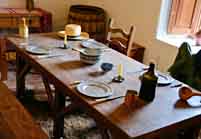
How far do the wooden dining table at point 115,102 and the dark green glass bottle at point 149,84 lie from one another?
0.04m

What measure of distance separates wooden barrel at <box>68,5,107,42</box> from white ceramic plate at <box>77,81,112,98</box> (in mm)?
1879

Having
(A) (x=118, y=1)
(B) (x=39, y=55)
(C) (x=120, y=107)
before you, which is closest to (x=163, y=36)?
(A) (x=118, y=1)

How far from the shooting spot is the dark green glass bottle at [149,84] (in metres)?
1.62

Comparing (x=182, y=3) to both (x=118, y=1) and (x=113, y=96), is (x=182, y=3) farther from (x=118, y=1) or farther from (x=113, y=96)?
(x=113, y=96)

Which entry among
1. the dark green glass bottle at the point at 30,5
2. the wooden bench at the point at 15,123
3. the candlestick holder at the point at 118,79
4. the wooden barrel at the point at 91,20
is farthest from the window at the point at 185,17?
the wooden bench at the point at 15,123

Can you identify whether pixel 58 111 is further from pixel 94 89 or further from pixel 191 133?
pixel 191 133

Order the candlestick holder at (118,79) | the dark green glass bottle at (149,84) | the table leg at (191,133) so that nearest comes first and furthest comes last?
1. the dark green glass bottle at (149,84)
2. the table leg at (191,133)
3. the candlestick holder at (118,79)

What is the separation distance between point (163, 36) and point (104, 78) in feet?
5.12

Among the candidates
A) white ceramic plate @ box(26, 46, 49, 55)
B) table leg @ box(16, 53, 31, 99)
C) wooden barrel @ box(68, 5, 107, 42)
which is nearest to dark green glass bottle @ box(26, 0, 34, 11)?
wooden barrel @ box(68, 5, 107, 42)

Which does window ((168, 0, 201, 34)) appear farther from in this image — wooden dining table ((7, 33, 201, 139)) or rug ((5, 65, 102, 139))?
rug ((5, 65, 102, 139))

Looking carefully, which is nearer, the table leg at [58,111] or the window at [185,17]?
the table leg at [58,111]

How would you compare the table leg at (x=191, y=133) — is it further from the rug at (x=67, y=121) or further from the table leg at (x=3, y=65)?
the table leg at (x=3, y=65)

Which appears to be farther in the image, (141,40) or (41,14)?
(41,14)

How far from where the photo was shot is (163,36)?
330 cm
